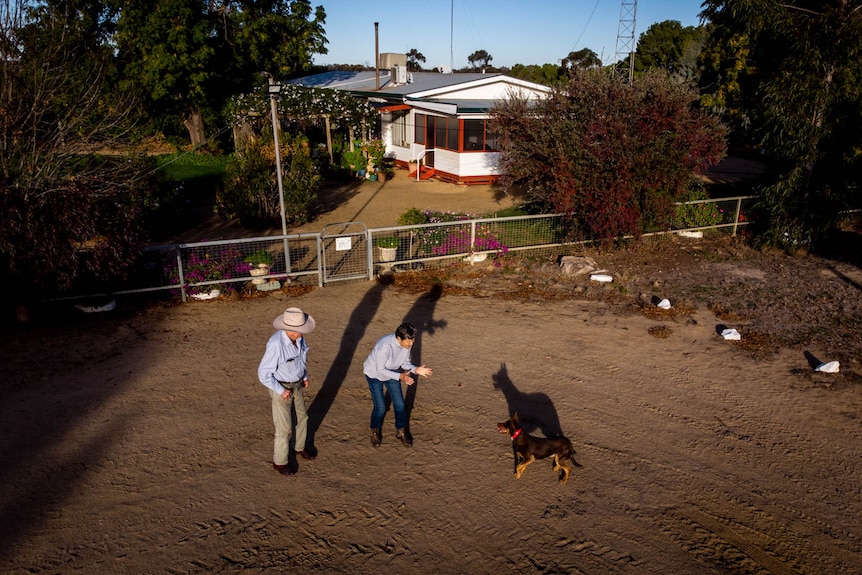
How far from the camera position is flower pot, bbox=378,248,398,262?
12469 millimetres

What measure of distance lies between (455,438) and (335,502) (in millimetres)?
1635

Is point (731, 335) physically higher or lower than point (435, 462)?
higher

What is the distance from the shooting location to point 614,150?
12977 mm

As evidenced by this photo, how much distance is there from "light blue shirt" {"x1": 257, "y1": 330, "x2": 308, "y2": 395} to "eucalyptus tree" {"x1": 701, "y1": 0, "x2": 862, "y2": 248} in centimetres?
1259

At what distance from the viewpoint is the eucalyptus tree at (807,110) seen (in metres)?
13.6

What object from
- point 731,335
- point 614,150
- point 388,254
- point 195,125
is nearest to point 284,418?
point 388,254

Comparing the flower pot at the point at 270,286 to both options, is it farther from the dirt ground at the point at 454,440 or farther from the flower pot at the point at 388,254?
the flower pot at the point at 388,254

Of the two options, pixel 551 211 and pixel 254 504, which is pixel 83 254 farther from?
pixel 551 211

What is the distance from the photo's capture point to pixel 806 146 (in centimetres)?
1406

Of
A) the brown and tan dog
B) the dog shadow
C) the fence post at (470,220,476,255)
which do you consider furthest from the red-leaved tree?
the brown and tan dog

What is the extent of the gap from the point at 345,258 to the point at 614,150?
5939 mm

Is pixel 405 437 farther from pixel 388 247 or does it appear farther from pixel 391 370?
pixel 388 247

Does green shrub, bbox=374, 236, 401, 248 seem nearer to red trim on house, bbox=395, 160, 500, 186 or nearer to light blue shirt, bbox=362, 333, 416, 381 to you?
light blue shirt, bbox=362, 333, 416, 381

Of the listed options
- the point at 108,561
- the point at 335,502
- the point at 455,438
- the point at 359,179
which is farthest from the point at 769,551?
the point at 359,179
